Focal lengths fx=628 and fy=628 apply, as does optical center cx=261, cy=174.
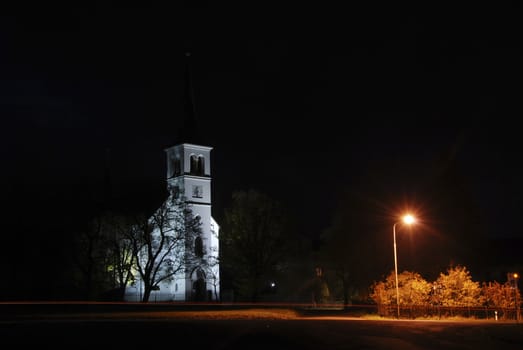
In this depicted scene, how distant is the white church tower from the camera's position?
68812mm

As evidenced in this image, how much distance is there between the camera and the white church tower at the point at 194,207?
68812 mm

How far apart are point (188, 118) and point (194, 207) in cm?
1161

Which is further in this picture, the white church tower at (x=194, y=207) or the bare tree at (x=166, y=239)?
the white church tower at (x=194, y=207)

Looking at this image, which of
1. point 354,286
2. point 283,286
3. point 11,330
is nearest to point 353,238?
point 354,286

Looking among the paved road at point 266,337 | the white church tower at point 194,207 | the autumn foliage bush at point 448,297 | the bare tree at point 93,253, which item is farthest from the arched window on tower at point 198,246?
the paved road at point 266,337

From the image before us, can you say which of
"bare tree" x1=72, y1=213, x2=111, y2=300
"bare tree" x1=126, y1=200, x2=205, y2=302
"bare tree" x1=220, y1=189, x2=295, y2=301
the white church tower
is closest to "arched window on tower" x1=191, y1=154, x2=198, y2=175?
the white church tower

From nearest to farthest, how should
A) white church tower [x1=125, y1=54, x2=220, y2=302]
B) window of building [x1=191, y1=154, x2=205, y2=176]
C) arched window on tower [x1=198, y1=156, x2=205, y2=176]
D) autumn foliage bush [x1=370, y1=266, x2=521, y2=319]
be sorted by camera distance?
1. autumn foliage bush [x1=370, y1=266, x2=521, y2=319]
2. white church tower [x1=125, y1=54, x2=220, y2=302]
3. window of building [x1=191, y1=154, x2=205, y2=176]
4. arched window on tower [x1=198, y1=156, x2=205, y2=176]

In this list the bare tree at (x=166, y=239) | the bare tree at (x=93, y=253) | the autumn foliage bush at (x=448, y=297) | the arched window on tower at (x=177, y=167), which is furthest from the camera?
the arched window on tower at (x=177, y=167)

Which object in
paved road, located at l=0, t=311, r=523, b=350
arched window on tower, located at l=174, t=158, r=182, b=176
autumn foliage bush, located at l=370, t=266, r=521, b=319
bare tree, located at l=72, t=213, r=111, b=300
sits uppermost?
arched window on tower, located at l=174, t=158, r=182, b=176

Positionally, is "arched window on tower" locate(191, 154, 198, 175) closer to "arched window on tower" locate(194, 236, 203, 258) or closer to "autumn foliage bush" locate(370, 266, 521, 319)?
"arched window on tower" locate(194, 236, 203, 258)

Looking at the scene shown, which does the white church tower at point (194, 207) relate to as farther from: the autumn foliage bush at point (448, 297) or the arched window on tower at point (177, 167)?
the autumn foliage bush at point (448, 297)

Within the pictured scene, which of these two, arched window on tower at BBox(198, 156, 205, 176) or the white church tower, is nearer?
the white church tower

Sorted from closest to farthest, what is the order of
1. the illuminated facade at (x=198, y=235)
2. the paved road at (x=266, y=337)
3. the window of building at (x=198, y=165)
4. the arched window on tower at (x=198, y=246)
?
the paved road at (x=266, y=337) < the illuminated facade at (x=198, y=235) < the arched window on tower at (x=198, y=246) < the window of building at (x=198, y=165)

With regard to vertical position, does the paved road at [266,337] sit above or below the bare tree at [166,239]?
below
